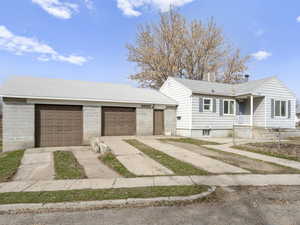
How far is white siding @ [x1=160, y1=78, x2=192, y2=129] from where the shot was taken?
13852 mm

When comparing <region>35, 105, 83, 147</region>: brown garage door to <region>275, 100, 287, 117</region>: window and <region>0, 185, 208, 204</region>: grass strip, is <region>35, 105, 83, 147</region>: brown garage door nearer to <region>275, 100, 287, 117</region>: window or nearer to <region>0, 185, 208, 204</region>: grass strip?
<region>0, 185, 208, 204</region>: grass strip

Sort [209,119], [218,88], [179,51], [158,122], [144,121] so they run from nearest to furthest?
[144,121], [158,122], [209,119], [218,88], [179,51]

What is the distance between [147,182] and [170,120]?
10.5 meters

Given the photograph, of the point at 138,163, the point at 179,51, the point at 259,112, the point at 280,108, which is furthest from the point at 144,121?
the point at 179,51

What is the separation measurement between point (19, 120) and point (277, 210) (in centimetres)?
1191

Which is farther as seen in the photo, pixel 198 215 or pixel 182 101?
pixel 182 101

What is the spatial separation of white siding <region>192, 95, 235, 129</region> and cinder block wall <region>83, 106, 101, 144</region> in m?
7.26

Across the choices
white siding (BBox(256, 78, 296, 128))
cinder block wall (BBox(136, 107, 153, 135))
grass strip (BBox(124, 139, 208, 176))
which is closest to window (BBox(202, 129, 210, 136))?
cinder block wall (BBox(136, 107, 153, 135))

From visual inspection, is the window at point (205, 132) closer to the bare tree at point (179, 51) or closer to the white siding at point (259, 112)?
the white siding at point (259, 112)

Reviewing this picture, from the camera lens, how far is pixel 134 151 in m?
8.05

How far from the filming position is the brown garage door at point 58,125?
34.6ft

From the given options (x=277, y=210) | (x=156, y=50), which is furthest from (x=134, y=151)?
(x=156, y=50)

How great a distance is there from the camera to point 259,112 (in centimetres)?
1522

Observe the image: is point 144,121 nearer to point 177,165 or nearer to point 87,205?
point 177,165
